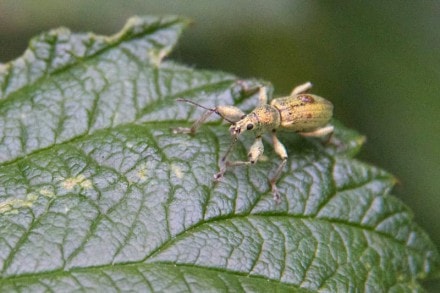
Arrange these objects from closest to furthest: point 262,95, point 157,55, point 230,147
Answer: point 230,147, point 157,55, point 262,95

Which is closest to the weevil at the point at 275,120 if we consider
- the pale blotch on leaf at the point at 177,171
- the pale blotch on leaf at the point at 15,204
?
the pale blotch on leaf at the point at 177,171

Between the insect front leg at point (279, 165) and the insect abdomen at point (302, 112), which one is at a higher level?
the insect abdomen at point (302, 112)

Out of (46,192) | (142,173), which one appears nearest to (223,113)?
(142,173)

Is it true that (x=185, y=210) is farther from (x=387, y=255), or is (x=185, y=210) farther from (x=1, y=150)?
(x=387, y=255)

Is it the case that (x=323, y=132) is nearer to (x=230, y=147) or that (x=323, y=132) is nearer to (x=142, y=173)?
(x=230, y=147)

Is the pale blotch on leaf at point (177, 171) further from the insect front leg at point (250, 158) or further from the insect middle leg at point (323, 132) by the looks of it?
the insect middle leg at point (323, 132)

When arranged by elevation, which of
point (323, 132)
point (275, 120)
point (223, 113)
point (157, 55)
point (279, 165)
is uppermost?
point (157, 55)
